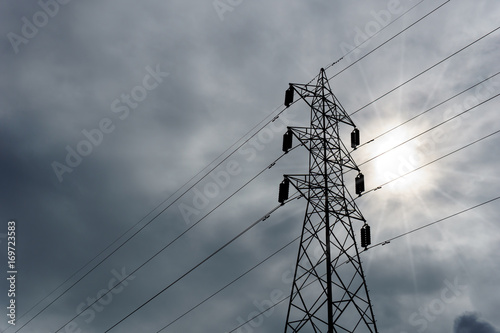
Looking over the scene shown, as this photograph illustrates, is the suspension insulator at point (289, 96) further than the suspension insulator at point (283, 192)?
Yes

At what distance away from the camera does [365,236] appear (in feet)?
69.1

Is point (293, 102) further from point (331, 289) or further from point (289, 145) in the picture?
point (331, 289)

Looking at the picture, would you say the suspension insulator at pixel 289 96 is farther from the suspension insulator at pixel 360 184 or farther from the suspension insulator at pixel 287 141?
the suspension insulator at pixel 360 184

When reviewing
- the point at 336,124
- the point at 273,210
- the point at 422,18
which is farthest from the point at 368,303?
the point at 422,18

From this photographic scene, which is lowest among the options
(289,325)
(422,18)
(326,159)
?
(289,325)

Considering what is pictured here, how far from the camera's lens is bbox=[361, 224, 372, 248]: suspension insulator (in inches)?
827

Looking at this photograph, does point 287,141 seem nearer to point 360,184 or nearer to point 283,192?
point 283,192

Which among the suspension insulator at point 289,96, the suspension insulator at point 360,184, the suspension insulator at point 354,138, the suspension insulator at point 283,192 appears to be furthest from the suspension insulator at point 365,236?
the suspension insulator at point 289,96

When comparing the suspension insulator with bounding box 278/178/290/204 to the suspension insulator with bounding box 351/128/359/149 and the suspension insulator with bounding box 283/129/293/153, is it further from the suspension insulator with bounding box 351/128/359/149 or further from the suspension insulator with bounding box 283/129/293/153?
the suspension insulator with bounding box 351/128/359/149

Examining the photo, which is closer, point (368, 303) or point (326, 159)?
point (368, 303)

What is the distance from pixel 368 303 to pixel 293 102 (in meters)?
11.3

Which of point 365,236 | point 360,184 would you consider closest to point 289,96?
point 360,184

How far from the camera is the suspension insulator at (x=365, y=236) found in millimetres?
→ 21016

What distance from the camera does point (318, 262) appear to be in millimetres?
18859
